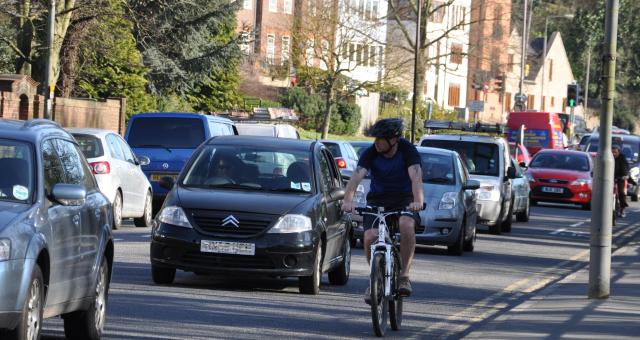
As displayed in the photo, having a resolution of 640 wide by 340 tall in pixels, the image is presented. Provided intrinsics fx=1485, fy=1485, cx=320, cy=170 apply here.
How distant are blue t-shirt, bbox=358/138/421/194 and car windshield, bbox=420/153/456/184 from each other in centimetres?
1004

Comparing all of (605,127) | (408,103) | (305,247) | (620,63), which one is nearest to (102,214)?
(305,247)

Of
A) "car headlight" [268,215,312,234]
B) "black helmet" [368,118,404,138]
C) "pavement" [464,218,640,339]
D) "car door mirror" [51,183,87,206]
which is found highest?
"black helmet" [368,118,404,138]

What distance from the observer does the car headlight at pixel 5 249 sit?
27.4 ft

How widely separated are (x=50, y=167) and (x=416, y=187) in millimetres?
3430

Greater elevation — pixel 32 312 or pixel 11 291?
pixel 11 291

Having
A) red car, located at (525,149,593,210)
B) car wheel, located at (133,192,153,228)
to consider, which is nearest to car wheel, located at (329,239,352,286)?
car wheel, located at (133,192,153,228)

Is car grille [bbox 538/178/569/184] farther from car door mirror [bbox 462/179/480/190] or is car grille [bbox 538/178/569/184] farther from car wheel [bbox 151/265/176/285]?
car wheel [bbox 151/265/176/285]

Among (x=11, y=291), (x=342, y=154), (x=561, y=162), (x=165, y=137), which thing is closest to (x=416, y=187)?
(x=11, y=291)

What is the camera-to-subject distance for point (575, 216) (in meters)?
37.7

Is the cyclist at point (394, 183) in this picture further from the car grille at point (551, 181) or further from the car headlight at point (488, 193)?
the car grille at point (551, 181)

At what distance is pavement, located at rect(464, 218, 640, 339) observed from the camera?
11.8 m

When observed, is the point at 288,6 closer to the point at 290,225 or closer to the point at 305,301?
the point at 290,225

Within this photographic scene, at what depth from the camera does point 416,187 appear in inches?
474

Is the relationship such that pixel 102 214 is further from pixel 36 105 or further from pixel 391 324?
pixel 36 105
